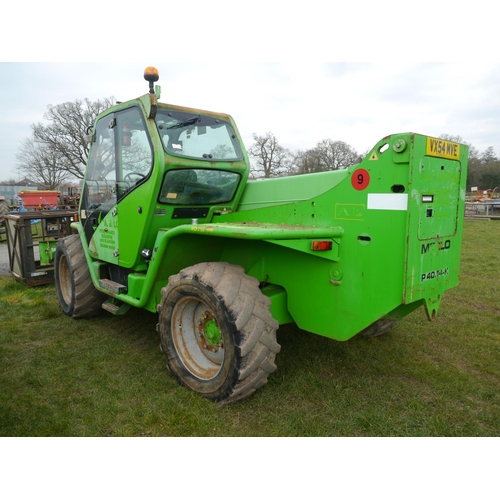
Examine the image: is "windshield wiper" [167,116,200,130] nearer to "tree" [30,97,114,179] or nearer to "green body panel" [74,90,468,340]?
"green body panel" [74,90,468,340]

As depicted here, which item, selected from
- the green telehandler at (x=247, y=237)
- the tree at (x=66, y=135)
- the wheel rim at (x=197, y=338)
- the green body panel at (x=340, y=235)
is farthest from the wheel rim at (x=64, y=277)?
the tree at (x=66, y=135)

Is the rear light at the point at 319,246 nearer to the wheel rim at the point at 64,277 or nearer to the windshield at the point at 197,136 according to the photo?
the windshield at the point at 197,136

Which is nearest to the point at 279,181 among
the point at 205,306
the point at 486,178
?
the point at 205,306

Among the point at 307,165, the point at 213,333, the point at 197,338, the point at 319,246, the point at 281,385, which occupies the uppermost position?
the point at 307,165

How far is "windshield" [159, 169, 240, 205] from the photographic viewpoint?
376cm

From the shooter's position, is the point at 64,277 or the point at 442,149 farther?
the point at 64,277

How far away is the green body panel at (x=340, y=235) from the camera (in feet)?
8.71

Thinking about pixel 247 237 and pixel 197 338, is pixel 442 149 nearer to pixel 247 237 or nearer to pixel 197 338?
pixel 247 237

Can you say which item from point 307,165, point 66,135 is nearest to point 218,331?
point 307,165

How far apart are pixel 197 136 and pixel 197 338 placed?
1.92m

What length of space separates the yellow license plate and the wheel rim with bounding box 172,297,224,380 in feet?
6.56

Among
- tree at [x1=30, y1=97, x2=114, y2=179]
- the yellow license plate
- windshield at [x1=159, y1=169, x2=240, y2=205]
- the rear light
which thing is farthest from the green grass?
tree at [x1=30, y1=97, x2=114, y2=179]

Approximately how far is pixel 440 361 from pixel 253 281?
6.80 feet

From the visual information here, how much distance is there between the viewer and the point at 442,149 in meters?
2.76
